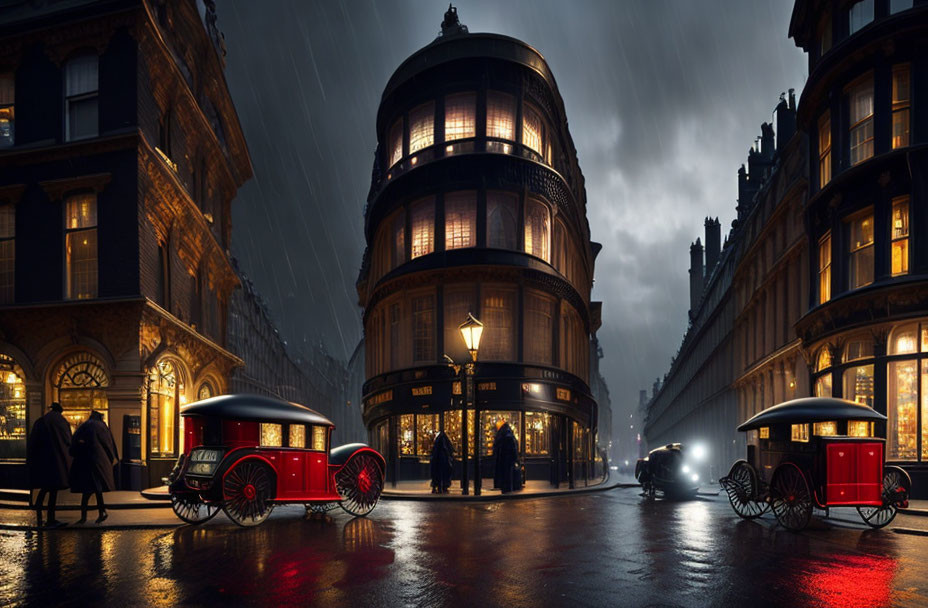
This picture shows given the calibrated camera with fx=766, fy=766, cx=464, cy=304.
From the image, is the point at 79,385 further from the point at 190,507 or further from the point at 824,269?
the point at 824,269

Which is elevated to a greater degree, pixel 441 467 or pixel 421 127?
pixel 421 127

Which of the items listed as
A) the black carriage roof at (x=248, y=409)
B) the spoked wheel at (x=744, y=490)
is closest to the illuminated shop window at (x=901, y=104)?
the spoked wheel at (x=744, y=490)

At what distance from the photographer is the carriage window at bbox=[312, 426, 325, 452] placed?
46.1 ft

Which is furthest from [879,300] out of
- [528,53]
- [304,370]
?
[304,370]

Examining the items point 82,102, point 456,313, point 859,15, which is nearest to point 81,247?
point 82,102

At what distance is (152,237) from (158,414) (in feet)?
16.9

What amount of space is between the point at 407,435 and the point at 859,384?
1565 centimetres

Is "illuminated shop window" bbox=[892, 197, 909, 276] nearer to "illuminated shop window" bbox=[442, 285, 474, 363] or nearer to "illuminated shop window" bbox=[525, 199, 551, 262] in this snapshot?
"illuminated shop window" bbox=[525, 199, 551, 262]

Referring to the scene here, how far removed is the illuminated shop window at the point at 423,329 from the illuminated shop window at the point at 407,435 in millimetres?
2257

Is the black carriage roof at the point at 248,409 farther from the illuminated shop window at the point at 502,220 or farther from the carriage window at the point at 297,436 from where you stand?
the illuminated shop window at the point at 502,220

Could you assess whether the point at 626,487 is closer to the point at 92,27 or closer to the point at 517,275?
the point at 517,275

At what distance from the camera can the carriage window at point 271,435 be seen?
13227 mm

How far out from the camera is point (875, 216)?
21359mm

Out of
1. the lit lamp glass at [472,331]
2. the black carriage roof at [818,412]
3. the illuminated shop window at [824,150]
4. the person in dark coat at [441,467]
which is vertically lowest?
the person in dark coat at [441,467]
